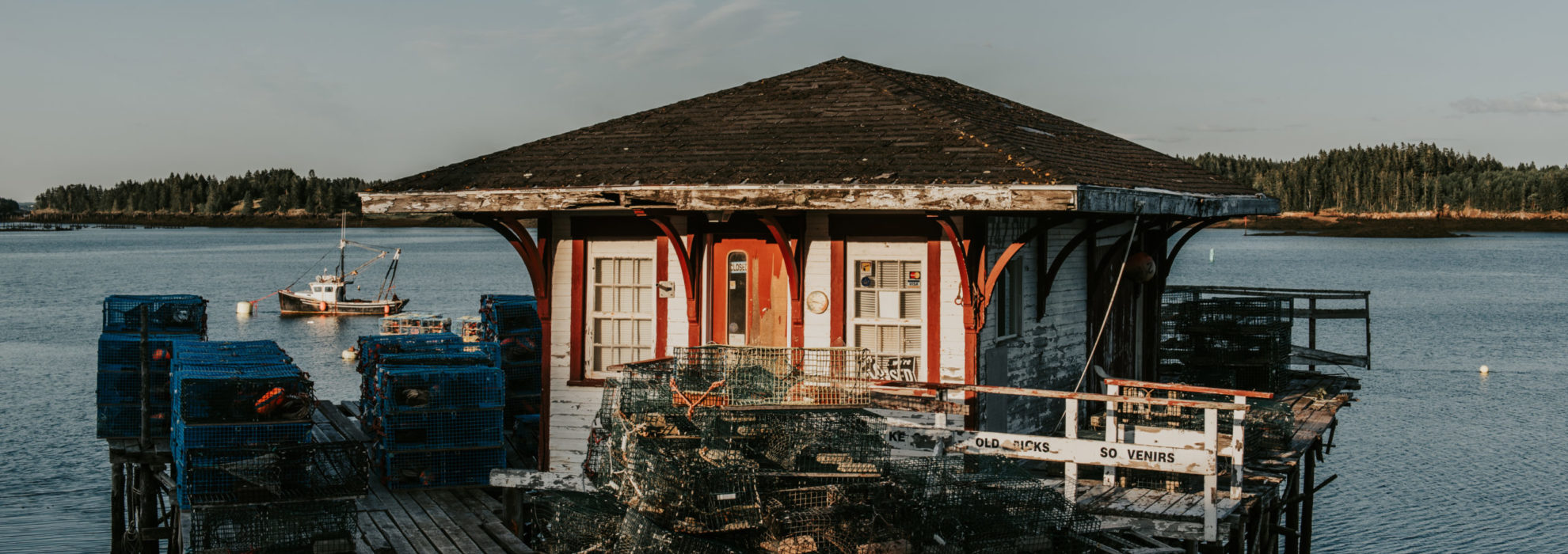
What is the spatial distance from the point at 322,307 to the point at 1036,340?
63.3 m

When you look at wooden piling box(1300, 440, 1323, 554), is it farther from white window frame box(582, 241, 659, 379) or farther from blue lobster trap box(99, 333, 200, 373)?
blue lobster trap box(99, 333, 200, 373)

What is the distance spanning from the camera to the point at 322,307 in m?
71.9

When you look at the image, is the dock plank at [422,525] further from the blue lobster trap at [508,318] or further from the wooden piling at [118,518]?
the wooden piling at [118,518]

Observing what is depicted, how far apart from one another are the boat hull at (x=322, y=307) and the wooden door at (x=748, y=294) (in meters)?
60.0

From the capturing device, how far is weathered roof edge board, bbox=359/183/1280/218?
40.3ft

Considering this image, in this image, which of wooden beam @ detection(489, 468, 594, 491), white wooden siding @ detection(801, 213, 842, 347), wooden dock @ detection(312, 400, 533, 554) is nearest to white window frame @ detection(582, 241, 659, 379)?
wooden beam @ detection(489, 468, 594, 491)

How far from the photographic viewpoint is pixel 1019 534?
10.7 metres

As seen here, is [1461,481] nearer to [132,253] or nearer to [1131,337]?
[1131,337]

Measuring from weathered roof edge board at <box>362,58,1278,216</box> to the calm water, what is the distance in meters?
13.1

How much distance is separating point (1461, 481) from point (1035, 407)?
19395 millimetres

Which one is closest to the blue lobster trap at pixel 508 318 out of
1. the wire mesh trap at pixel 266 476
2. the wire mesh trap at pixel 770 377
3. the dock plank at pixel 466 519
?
the dock plank at pixel 466 519

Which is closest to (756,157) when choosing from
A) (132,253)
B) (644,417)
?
(644,417)

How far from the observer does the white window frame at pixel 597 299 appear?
15.2 metres

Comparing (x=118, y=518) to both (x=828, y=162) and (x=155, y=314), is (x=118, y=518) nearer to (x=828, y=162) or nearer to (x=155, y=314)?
(x=155, y=314)
